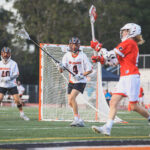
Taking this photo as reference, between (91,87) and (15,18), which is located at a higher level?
(15,18)

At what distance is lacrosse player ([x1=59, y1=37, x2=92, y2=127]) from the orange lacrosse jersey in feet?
9.80

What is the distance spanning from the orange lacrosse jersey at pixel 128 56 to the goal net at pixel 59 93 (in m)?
5.17

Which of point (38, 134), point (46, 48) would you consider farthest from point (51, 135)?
point (46, 48)

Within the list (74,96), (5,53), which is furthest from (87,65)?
(5,53)

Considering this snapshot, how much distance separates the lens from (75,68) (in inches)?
420

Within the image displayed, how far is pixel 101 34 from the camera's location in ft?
127

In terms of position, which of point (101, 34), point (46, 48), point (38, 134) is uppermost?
point (101, 34)

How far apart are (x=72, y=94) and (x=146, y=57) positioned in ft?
61.9

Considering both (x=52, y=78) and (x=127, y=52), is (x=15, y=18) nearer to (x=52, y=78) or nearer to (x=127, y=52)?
(x=52, y=78)

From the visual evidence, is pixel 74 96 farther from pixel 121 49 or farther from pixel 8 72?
pixel 121 49

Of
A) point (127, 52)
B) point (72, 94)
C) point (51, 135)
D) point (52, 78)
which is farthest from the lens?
point (52, 78)

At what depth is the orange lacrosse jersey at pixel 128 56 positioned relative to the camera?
7320mm

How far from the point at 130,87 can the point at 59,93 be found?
252 inches

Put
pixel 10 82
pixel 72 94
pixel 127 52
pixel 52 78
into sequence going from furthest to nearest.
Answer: pixel 52 78
pixel 10 82
pixel 72 94
pixel 127 52
